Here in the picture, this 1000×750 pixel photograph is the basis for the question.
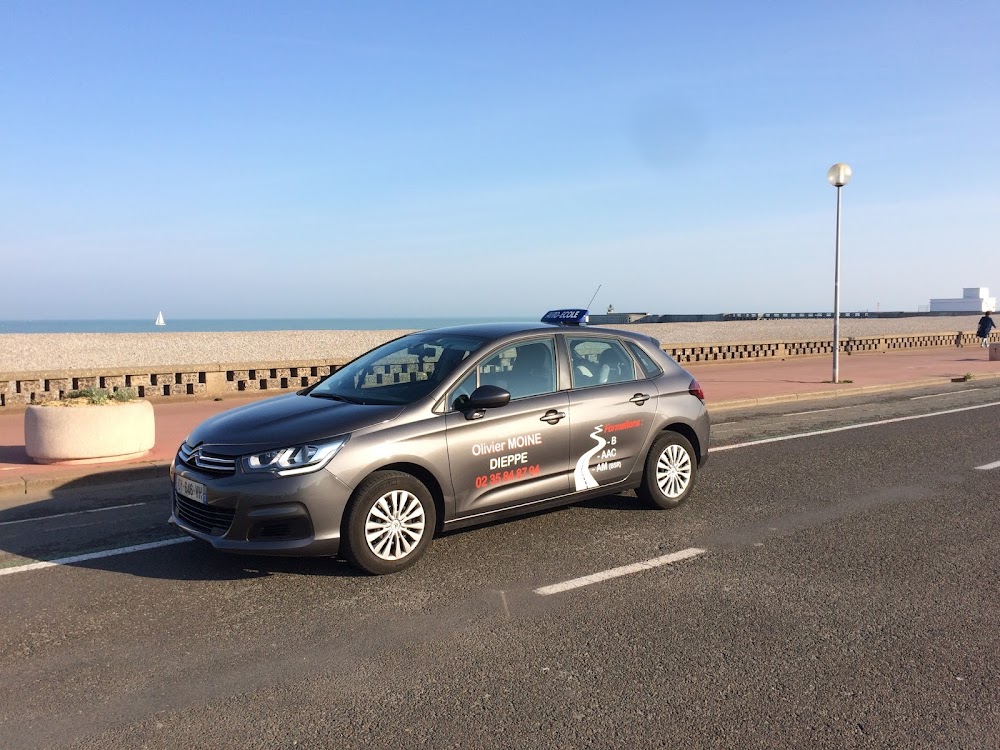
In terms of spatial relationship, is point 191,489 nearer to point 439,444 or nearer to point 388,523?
point 388,523

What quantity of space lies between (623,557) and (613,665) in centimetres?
187

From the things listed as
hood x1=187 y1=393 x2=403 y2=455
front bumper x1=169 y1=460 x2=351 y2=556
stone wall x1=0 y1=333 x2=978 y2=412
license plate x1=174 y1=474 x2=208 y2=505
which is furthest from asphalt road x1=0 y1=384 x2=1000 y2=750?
stone wall x1=0 y1=333 x2=978 y2=412

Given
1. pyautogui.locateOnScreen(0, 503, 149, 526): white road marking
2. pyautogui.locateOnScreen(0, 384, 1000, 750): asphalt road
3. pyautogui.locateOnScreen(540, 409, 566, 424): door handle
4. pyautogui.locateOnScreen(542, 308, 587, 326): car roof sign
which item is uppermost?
pyautogui.locateOnScreen(542, 308, 587, 326): car roof sign

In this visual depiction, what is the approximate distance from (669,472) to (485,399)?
7.58 ft

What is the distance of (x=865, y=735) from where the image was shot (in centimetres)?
349

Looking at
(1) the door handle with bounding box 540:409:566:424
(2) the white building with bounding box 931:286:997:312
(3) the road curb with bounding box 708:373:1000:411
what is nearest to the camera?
(1) the door handle with bounding box 540:409:566:424

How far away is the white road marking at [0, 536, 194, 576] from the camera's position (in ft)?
19.0

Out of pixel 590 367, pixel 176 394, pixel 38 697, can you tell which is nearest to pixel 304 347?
pixel 176 394

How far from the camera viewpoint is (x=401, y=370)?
6.46 meters

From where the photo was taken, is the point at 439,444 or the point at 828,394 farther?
the point at 828,394

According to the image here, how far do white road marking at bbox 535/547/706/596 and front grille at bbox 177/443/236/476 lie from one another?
2.11 m

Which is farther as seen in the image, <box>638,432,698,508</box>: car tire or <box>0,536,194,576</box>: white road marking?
<box>638,432,698,508</box>: car tire

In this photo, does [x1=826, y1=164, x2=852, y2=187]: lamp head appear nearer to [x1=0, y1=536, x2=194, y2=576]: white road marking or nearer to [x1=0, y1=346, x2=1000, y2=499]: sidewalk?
[x1=0, y1=346, x2=1000, y2=499]: sidewalk

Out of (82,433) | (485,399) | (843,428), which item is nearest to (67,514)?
(82,433)
